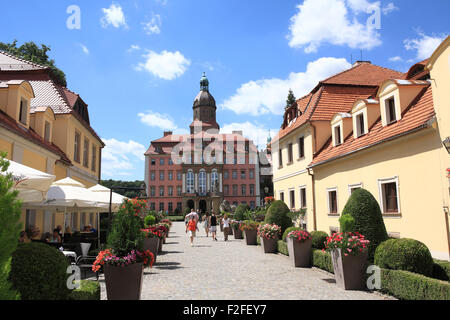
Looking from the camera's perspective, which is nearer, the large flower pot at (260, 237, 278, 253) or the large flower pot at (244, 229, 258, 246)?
the large flower pot at (260, 237, 278, 253)

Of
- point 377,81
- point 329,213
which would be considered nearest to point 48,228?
point 329,213

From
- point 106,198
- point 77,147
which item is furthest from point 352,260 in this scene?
point 77,147

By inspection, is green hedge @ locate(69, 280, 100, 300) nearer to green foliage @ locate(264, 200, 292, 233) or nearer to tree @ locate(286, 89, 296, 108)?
green foliage @ locate(264, 200, 292, 233)

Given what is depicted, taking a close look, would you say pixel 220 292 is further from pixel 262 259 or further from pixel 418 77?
pixel 418 77

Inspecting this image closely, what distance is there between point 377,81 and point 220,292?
54.7 ft

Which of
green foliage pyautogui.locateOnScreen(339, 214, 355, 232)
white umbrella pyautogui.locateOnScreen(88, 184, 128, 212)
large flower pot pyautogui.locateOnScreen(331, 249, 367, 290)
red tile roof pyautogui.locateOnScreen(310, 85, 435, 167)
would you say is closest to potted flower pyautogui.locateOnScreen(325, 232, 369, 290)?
large flower pot pyautogui.locateOnScreen(331, 249, 367, 290)

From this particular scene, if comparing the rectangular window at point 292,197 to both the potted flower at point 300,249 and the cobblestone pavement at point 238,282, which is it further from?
the potted flower at point 300,249

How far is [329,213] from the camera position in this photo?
16594 mm

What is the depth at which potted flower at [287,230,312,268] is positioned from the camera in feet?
36.3

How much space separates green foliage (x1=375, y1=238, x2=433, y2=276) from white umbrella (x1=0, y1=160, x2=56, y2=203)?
24.4 ft

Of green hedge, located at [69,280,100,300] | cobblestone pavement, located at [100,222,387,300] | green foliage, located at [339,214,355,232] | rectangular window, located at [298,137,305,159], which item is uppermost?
rectangular window, located at [298,137,305,159]

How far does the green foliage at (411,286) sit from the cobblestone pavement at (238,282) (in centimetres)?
36

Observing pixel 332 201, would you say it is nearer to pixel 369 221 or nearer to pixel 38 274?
pixel 369 221

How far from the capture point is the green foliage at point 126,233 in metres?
6.61
